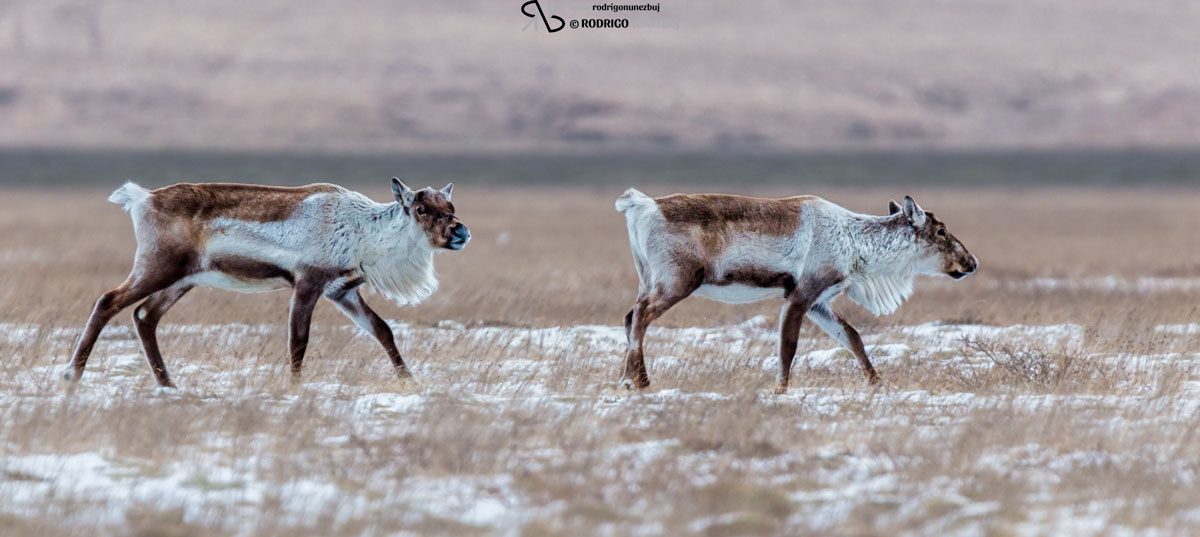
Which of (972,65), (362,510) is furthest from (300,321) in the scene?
(972,65)

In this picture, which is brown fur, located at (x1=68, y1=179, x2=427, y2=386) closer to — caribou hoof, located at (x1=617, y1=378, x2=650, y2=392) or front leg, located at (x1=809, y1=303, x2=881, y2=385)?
caribou hoof, located at (x1=617, y1=378, x2=650, y2=392)

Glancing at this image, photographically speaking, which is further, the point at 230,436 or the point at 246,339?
the point at 246,339

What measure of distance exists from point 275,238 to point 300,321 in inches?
26.4

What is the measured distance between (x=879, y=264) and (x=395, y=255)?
3935mm

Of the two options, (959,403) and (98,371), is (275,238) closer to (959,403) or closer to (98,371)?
(98,371)

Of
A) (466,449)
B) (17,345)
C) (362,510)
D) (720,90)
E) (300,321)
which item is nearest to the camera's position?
(362,510)

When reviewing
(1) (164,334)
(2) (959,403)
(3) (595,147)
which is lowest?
(3) (595,147)

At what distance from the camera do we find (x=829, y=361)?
12.6 m

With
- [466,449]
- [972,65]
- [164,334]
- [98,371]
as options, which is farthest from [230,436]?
[972,65]

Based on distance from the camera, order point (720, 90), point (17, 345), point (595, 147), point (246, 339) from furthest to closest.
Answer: point (720, 90)
point (595, 147)
point (246, 339)
point (17, 345)

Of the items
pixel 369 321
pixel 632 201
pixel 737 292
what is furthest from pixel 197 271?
pixel 737 292

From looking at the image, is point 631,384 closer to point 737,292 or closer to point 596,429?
point 737,292

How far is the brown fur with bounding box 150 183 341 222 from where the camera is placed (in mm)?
10828

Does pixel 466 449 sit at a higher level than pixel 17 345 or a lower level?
higher
